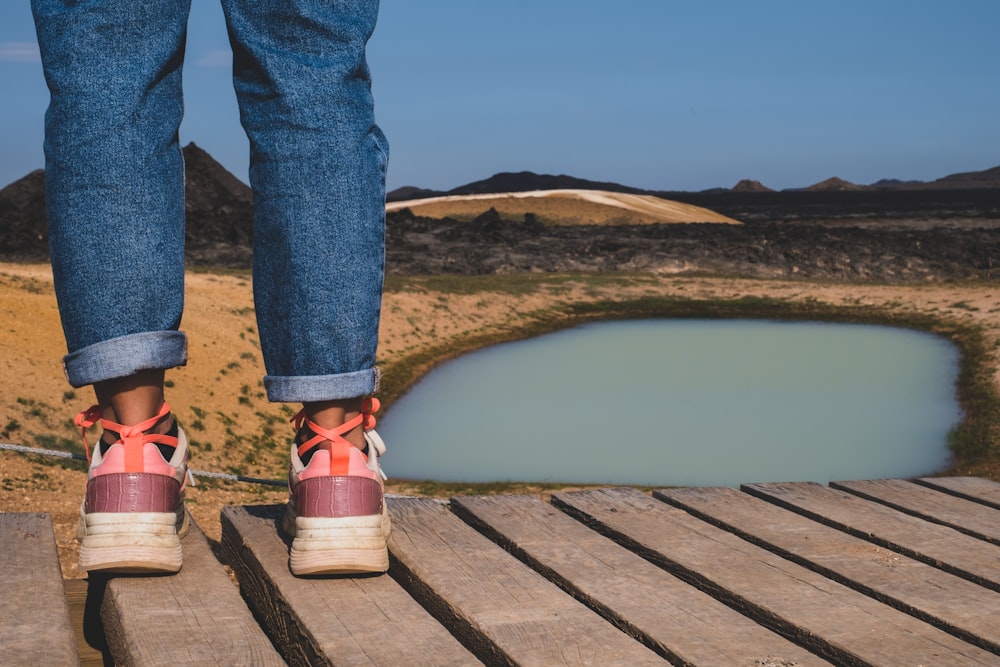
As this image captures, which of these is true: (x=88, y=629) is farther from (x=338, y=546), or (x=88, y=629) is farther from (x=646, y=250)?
(x=646, y=250)

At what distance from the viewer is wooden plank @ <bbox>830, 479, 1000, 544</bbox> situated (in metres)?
1.70

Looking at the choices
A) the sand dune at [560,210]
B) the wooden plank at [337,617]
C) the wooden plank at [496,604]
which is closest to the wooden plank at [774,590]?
the wooden plank at [496,604]

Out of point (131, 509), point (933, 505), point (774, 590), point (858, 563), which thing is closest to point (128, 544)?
point (131, 509)

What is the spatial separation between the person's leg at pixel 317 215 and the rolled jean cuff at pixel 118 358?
5.2 inches

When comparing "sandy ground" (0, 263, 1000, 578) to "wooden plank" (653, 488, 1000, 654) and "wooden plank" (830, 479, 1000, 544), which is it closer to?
"wooden plank" (653, 488, 1000, 654)

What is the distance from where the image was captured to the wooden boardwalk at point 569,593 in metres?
1.14

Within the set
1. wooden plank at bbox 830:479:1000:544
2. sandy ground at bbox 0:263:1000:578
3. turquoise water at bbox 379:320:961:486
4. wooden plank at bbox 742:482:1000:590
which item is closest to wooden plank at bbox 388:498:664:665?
wooden plank at bbox 742:482:1000:590

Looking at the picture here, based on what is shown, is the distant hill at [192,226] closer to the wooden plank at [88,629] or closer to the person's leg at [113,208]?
the wooden plank at [88,629]

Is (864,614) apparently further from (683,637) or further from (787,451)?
(787,451)

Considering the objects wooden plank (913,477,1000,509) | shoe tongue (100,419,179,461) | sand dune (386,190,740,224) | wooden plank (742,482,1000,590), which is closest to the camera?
shoe tongue (100,419,179,461)

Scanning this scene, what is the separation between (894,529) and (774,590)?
41 centimetres

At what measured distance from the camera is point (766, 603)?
1.27m

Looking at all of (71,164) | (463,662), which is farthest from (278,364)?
(463,662)

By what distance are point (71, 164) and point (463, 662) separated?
0.77 m
